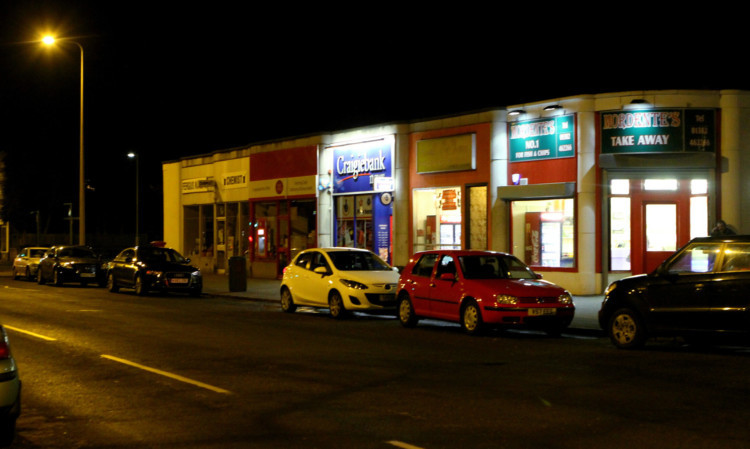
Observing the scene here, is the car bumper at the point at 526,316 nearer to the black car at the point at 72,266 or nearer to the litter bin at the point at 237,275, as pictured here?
the litter bin at the point at 237,275

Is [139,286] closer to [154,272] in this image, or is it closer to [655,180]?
[154,272]

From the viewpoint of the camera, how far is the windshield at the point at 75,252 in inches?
1249

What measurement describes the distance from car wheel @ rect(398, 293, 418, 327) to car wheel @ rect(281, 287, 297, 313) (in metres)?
4.07

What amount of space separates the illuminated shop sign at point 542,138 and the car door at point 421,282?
7.49 metres

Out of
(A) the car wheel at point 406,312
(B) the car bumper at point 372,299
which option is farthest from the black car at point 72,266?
(A) the car wheel at point 406,312

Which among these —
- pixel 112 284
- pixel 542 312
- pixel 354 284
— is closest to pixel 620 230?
pixel 354 284

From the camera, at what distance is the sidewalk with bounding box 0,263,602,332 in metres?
16.5

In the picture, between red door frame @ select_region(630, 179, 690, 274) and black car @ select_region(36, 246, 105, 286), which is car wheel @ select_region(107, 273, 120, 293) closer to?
black car @ select_region(36, 246, 105, 286)

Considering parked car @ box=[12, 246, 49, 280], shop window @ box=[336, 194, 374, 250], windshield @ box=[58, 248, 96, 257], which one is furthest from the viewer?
parked car @ box=[12, 246, 49, 280]

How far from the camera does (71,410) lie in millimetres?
8391

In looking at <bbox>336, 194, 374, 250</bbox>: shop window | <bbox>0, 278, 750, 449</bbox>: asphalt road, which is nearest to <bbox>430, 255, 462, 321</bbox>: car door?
<bbox>0, 278, 750, 449</bbox>: asphalt road

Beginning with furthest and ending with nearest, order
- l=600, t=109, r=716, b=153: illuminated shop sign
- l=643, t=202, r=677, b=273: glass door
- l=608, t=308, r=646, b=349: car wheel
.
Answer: l=643, t=202, r=677, b=273: glass door
l=600, t=109, r=716, b=153: illuminated shop sign
l=608, t=308, r=646, b=349: car wheel

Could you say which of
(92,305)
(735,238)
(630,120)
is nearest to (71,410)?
(735,238)

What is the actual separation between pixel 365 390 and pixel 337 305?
9.14 m
